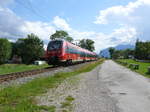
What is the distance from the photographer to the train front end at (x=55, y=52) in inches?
834

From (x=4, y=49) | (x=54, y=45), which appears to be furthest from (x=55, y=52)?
(x=4, y=49)

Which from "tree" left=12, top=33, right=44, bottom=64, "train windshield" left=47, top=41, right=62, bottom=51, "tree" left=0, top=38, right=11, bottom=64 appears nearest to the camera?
"train windshield" left=47, top=41, right=62, bottom=51

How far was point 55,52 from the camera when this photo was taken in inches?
846

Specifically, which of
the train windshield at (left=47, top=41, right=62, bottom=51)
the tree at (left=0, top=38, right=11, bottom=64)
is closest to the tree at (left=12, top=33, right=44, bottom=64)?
the tree at (left=0, top=38, right=11, bottom=64)

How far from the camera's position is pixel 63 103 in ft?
19.7

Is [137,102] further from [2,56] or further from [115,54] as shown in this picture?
[115,54]

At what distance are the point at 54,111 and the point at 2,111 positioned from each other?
1.53m

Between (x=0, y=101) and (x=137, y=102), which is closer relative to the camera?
(x=0, y=101)

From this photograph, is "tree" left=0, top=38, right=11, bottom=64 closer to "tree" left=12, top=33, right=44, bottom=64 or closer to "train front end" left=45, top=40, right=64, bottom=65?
"tree" left=12, top=33, right=44, bottom=64

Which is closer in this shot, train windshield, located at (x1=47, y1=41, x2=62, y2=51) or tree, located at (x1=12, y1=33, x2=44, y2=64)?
train windshield, located at (x1=47, y1=41, x2=62, y2=51)

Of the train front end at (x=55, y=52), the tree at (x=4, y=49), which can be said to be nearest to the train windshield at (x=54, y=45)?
the train front end at (x=55, y=52)

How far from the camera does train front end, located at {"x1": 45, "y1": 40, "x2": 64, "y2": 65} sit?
21188 mm

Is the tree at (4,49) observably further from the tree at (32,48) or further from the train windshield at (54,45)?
the train windshield at (54,45)

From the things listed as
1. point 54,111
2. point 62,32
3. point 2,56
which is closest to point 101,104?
point 54,111
